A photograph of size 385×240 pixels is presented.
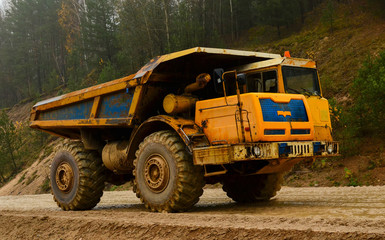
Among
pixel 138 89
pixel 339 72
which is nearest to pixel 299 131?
pixel 138 89

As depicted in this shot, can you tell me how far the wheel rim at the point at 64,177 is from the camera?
32.9 ft

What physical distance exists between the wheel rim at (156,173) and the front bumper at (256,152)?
2.46 ft

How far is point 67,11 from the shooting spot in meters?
53.5

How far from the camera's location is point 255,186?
9227 millimetres

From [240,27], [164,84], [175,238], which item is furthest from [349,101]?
[240,27]

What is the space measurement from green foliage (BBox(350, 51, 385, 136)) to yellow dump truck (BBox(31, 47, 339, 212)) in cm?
617

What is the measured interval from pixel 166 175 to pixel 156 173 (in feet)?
1.12

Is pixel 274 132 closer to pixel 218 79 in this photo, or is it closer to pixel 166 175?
pixel 218 79

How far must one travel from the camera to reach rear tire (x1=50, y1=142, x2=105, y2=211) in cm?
976

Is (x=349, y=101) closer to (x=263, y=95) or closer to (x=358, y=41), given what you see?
(x=358, y=41)

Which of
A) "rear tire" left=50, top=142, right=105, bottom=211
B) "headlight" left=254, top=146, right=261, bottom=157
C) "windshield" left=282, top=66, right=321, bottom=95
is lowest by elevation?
"rear tire" left=50, top=142, right=105, bottom=211

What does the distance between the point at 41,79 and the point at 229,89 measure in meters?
58.0

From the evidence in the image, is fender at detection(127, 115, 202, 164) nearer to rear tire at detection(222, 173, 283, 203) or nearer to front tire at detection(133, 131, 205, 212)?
front tire at detection(133, 131, 205, 212)

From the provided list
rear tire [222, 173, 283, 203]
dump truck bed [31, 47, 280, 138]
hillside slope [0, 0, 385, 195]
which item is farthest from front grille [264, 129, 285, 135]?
rear tire [222, 173, 283, 203]
